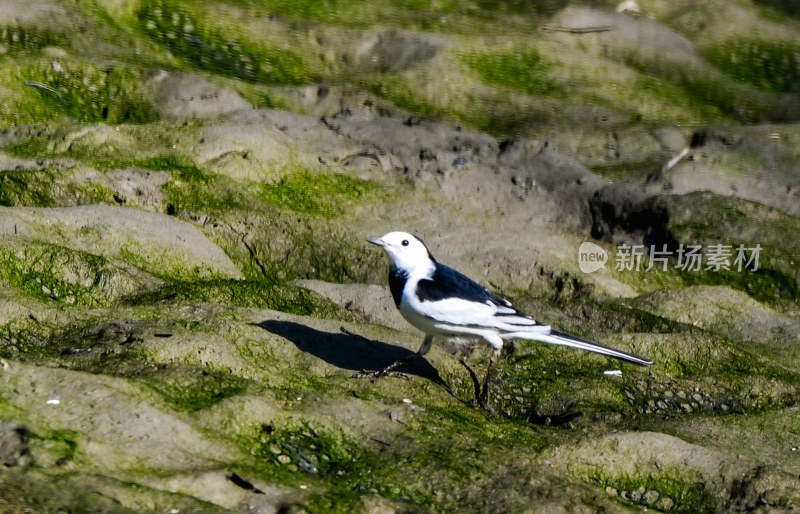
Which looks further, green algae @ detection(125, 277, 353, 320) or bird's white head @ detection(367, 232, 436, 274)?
green algae @ detection(125, 277, 353, 320)

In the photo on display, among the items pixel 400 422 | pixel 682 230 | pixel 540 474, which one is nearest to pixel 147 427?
pixel 400 422

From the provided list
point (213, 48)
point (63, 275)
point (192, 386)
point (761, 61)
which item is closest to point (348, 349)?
point (192, 386)

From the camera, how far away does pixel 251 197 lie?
14.9m

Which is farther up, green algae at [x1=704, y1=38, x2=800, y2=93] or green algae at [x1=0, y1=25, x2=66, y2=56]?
green algae at [x1=0, y1=25, x2=66, y2=56]

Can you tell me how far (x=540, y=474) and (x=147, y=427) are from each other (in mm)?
2681

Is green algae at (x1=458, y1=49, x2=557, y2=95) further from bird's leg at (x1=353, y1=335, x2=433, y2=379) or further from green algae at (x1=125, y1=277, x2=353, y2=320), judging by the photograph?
bird's leg at (x1=353, y1=335, x2=433, y2=379)

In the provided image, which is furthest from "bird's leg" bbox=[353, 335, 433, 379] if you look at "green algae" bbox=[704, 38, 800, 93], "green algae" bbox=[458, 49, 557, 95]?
"green algae" bbox=[704, 38, 800, 93]

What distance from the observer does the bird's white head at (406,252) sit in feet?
35.3

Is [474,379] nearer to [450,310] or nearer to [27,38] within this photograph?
[450,310]

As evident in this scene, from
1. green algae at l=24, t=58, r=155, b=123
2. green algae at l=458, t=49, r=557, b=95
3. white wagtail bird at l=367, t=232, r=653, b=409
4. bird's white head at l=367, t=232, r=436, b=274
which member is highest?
bird's white head at l=367, t=232, r=436, b=274

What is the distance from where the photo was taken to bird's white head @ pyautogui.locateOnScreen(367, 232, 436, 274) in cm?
1077

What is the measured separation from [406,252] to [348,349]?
3.15 ft

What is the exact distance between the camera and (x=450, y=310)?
1037 cm

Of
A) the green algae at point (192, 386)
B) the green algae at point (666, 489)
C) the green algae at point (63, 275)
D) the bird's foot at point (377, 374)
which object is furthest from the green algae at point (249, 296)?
the green algae at point (666, 489)
